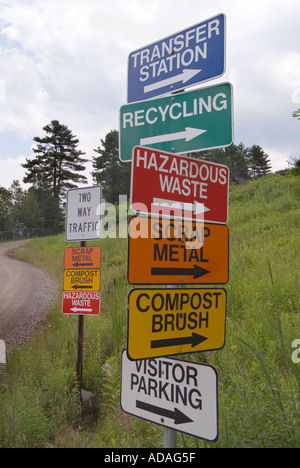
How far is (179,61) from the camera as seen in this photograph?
2779 mm

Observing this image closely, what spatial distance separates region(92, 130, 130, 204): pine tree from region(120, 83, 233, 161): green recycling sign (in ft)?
141

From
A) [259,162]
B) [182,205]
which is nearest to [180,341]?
[182,205]

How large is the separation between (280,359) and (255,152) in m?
60.2

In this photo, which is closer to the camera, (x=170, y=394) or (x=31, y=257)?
(x=170, y=394)

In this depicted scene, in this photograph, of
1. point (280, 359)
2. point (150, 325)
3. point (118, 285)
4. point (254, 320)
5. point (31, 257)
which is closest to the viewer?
point (150, 325)

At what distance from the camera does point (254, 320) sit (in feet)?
17.6

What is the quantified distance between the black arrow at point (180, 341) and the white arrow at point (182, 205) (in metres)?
0.74

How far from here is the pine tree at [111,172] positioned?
46906 millimetres

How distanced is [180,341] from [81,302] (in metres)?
4.07

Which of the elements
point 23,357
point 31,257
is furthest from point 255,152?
point 23,357

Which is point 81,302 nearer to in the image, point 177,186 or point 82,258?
point 82,258

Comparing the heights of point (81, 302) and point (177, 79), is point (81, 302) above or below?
below

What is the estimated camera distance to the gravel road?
828 cm
